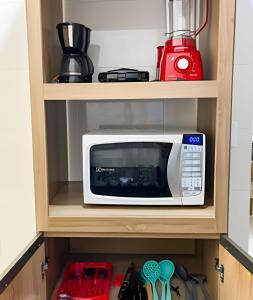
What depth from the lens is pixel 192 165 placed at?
3.48ft

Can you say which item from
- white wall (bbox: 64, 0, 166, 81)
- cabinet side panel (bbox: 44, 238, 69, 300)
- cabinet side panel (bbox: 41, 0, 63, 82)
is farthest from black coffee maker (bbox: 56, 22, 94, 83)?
cabinet side panel (bbox: 44, 238, 69, 300)

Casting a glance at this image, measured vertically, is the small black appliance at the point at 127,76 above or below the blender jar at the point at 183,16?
below

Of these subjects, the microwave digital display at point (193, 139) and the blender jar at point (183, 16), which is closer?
the microwave digital display at point (193, 139)

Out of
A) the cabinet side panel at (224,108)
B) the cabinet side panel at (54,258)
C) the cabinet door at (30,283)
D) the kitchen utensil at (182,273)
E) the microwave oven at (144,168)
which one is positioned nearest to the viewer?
the cabinet door at (30,283)

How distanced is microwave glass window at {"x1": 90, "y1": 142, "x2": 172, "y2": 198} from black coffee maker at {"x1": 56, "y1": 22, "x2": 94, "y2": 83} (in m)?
0.26

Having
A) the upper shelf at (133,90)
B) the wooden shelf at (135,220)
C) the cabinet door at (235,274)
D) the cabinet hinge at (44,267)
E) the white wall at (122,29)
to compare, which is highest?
the white wall at (122,29)

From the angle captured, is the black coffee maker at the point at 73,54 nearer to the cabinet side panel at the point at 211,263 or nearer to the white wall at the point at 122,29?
the white wall at the point at 122,29

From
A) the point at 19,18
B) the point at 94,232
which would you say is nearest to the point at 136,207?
the point at 94,232

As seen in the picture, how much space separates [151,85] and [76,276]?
0.81m

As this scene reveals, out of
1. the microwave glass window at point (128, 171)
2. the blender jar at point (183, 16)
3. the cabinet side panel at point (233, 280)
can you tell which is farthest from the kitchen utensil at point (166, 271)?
the blender jar at point (183, 16)

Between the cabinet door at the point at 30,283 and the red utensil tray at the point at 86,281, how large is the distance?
114mm

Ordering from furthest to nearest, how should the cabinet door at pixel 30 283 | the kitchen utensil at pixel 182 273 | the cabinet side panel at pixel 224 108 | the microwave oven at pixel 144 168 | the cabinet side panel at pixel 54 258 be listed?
the kitchen utensil at pixel 182 273 < the cabinet side panel at pixel 54 258 < the microwave oven at pixel 144 168 < the cabinet side panel at pixel 224 108 < the cabinet door at pixel 30 283

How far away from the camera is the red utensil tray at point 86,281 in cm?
115

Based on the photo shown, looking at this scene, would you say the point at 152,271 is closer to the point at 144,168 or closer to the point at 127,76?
the point at 144,168
